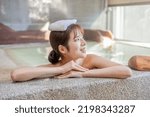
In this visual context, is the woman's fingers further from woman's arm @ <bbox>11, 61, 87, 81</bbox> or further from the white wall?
the white wall

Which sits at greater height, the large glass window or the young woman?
the young woman

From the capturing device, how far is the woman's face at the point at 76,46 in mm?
985

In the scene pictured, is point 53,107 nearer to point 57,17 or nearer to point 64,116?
point 64,116

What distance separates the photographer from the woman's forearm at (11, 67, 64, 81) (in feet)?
2.86

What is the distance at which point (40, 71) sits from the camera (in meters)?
0.90

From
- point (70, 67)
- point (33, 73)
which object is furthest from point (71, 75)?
point (33, 73)

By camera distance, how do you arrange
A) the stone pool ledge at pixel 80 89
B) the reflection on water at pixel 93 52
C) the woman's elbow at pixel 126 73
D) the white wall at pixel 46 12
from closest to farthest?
the stone pool ledge at pixel 80 89 < the woman's elbow at pixel 126 73 < the reflection on water at pixel 93 52 < the white wall at pixel 46 12

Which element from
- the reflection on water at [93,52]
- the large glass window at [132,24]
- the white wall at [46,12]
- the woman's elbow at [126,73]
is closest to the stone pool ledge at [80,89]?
the woman's elbow at [126,73]

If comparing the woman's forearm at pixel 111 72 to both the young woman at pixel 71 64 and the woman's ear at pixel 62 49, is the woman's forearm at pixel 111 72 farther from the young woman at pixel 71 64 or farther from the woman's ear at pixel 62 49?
the woman's ear at pixel 62 49

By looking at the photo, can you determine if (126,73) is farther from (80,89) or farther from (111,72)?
(80,89)

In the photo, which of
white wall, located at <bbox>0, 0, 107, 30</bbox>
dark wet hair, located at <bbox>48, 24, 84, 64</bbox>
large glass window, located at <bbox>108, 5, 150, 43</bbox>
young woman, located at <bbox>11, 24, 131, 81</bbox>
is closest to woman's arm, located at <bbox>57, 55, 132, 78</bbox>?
young woman, located at <bbox>11, 24, 131, 81</bbox>

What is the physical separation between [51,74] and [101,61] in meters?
0.22

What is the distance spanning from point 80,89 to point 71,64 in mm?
116

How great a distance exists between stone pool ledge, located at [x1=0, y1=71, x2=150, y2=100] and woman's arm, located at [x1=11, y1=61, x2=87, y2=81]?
21mm
